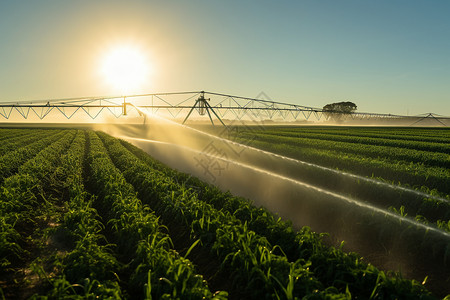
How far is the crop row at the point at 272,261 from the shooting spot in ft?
13.8

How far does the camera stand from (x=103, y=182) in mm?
10156

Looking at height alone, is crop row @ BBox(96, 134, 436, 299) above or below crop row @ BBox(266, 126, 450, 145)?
below

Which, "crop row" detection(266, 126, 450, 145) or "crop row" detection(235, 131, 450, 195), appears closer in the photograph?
"crop row" detection(235, 131, 450, 195)

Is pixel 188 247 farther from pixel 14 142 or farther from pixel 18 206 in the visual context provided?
pixel 14 142

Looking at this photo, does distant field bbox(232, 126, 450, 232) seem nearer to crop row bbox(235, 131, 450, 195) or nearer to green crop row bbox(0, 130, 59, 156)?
crop row bbox(235, 131, 450, 195)

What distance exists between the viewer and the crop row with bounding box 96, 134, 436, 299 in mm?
4219

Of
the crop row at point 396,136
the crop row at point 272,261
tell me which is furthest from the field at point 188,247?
the crop row at point 396,136

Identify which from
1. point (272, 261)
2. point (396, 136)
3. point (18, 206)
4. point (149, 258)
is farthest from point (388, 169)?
point (396, 136)

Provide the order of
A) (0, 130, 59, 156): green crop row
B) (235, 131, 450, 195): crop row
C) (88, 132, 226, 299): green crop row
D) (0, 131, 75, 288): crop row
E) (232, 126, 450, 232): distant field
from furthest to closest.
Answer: (0, 130, 59, 156): green crop row → (235, 131, 450, 195): crop row → (232, 126, 450, 232): distant field → (0, 131, 75, 288): crop row → (88, 132, 226, 299): green crop row

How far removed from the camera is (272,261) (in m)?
4.62

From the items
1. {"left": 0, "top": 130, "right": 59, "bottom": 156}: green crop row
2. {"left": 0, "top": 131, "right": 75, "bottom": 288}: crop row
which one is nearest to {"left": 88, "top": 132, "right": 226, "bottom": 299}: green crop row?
{"left": 0, "top": 131, "right": 75, "bottom": 288}: crop row

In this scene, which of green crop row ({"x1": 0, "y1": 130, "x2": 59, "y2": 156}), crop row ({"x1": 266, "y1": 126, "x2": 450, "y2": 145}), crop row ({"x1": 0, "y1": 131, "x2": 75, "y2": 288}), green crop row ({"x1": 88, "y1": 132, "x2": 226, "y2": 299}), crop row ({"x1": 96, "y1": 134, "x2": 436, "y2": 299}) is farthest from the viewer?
crop row ({"x1": 266, "y1": 126, "x2": 450, "y2": 145})

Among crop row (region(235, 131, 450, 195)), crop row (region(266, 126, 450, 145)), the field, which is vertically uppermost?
crop row (region(266, 126, 450, 145))

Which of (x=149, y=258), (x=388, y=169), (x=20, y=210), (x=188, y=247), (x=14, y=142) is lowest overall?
(x=188, y=247)
